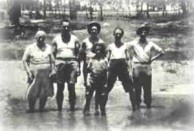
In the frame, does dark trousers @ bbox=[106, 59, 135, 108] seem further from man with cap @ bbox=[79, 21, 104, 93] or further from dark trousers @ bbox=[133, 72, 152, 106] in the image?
man with cap @ bbox=[79, 21, 104, 93]

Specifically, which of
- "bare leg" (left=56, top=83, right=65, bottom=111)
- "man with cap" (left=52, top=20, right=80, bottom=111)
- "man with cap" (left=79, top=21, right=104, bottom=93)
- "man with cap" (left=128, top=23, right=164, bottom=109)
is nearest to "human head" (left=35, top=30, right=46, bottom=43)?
"man with cap" (left=52, top=20, right=80, bottom=111)

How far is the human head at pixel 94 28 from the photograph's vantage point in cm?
495

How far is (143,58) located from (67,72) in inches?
35.3

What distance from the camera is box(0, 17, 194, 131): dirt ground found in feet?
16.2

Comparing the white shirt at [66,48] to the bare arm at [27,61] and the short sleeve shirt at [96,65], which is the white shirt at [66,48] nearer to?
the short sleeve shirt at [96,65]

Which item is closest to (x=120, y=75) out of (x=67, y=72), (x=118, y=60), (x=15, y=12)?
(x=118, y=60)

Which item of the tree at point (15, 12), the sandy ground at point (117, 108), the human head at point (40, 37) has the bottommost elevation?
the sandy ground at point (117, 108)

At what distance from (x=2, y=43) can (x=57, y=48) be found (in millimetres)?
731

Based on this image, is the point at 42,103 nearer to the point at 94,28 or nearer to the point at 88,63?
the point at 88,63

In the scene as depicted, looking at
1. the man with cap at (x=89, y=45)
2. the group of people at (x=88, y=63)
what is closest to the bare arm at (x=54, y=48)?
the group of people at (x=88, y=63)

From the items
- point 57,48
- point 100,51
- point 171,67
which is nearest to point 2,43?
point 57,48

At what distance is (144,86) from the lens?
5.12m

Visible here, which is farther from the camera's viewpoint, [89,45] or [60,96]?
[60,96]

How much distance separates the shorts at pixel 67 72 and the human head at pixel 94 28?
1.27 feet
